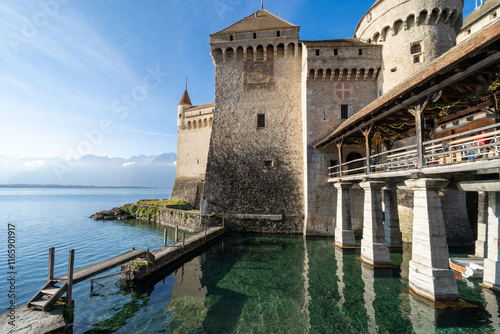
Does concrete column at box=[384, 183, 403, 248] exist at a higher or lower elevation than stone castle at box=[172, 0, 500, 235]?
lower

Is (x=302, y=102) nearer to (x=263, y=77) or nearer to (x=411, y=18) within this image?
(x=263, y=77)

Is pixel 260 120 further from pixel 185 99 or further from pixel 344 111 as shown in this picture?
pixel 185 99

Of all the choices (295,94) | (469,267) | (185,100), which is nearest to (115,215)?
(185,100)

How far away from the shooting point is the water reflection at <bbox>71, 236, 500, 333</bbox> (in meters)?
5.84

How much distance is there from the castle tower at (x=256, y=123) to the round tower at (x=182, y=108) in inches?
596

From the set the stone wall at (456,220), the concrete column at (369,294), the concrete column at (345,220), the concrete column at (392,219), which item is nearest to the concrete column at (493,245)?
the concrete column at (369,294)

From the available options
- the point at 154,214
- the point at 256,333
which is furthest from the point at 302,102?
the point at 154,214

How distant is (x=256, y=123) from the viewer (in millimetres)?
18656

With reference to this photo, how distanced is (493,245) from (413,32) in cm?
1384

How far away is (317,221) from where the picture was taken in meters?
15.9

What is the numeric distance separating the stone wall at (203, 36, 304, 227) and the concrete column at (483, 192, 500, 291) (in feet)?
35.0

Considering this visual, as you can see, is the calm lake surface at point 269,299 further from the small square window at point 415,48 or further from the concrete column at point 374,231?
the small square window at point 415,48

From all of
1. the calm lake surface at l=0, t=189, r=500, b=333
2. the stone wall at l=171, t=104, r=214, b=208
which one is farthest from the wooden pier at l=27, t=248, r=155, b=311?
the stone wall at l=171, t=104, r=214, b=208

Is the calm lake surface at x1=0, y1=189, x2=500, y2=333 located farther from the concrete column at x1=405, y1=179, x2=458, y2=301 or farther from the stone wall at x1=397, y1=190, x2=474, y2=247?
the stone wall at x1=397, y1=190, x2=474, y2=247
